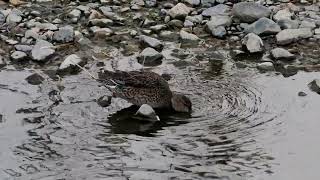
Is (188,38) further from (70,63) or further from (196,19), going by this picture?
(70,63)

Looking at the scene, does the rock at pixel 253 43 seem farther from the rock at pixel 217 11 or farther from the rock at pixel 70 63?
the rock at pixel 70 63

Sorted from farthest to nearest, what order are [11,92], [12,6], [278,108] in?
[12,6] < [11,92] < [278,108]

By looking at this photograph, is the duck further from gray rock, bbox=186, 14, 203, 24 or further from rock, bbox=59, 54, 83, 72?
gray rock, bbox=186, 14, 203, 24

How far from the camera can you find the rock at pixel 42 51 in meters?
9.05

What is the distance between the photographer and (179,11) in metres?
10.8

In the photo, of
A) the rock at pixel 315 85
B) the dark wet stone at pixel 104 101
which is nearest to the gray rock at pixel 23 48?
the dark wet stone at pixel 104 101

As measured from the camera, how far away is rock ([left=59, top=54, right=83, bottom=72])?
8719mm

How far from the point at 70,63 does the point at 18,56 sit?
2.66 feet

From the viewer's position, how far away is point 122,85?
748 centimetres

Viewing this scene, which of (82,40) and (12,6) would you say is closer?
→ (82,40)

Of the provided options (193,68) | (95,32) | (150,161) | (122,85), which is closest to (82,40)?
(95,32)

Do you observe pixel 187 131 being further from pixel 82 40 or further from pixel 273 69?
pixel 82 40

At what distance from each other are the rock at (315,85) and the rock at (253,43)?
1.34 m

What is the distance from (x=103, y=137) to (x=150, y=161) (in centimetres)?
73
